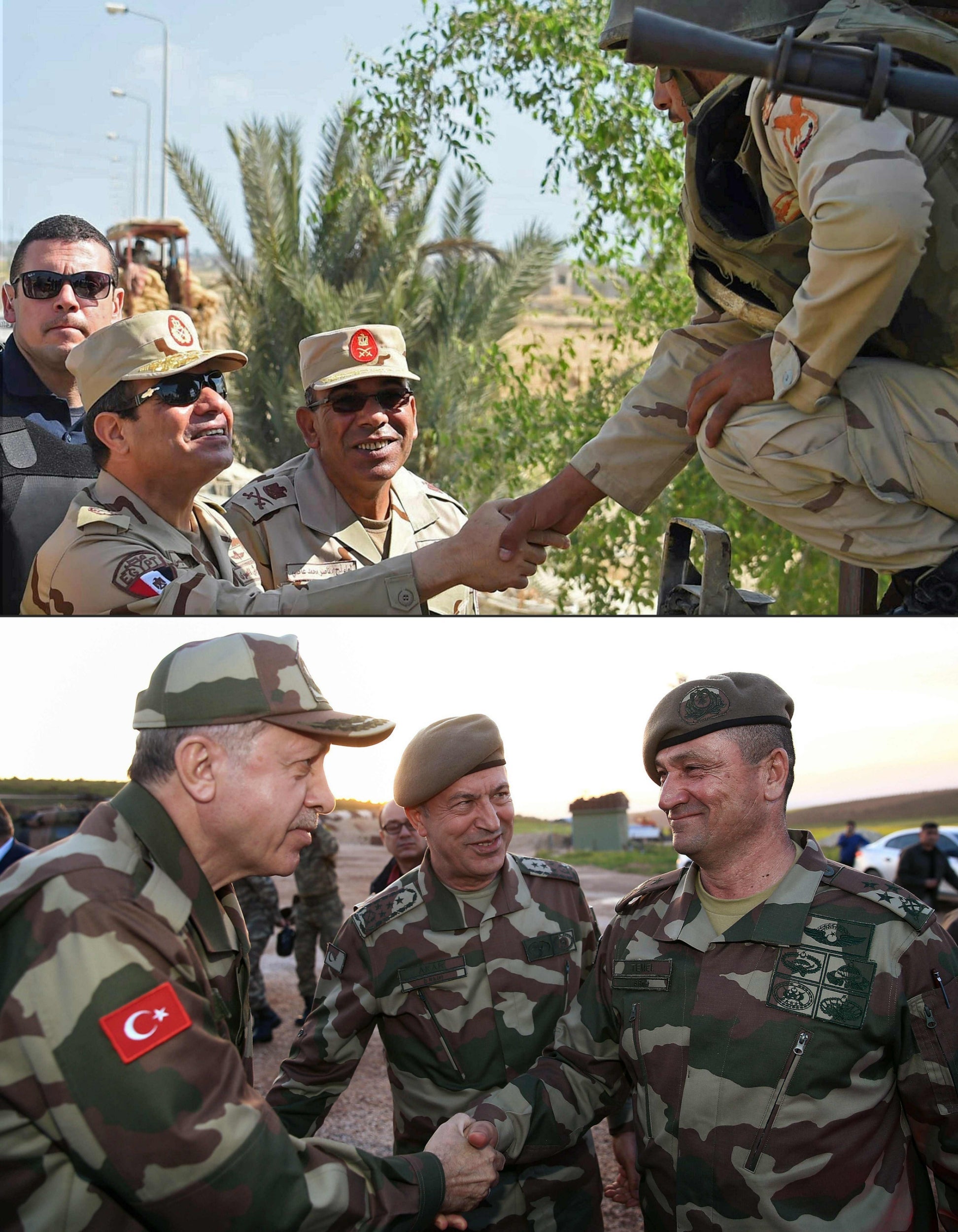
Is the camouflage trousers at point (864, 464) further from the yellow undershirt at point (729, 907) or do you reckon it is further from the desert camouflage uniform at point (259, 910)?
the desert camouflage uniform at point (259, 910)

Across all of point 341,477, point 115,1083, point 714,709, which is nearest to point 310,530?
point 341,477

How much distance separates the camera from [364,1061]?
7977 mm

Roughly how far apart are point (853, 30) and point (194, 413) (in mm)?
2028

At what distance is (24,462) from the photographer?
4.74 m

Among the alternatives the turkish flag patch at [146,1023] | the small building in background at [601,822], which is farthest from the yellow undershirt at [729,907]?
the small building in background at [601,822]

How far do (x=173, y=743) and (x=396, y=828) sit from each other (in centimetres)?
372

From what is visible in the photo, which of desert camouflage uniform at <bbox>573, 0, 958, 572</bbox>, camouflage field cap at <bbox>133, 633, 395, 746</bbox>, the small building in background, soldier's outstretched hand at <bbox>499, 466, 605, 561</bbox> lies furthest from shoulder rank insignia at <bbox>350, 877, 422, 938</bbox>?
the small building in background

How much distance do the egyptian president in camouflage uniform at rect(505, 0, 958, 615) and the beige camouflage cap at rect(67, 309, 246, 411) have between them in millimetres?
1104

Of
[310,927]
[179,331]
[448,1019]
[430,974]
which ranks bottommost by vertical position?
[310,927]

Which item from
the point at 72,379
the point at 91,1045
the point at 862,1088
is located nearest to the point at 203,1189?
the point at 91,1045

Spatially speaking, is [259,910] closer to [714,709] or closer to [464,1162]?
[464,1162]

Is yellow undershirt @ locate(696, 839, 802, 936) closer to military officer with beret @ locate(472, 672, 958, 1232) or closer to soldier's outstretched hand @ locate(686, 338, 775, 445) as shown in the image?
military officer with beret @ locate(472, 672, 958, 1232)

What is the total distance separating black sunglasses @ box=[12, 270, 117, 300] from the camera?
16.6 ft

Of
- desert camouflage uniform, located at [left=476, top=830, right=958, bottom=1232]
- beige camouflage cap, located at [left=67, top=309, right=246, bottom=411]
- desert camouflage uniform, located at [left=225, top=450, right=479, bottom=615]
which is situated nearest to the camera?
desert camouflage uniform, located at [left=476, top=830, right=958, bottom=1232]
